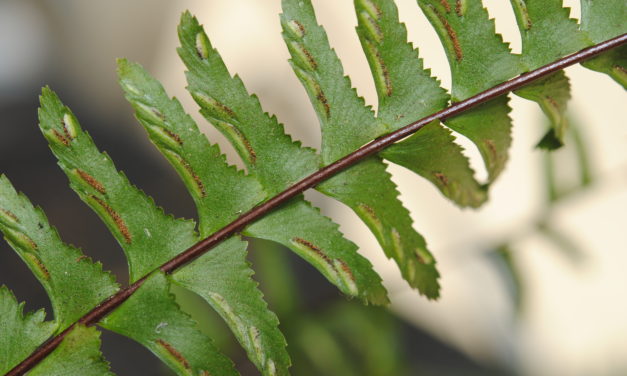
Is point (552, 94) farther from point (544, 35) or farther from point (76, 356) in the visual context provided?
point (76, 356)

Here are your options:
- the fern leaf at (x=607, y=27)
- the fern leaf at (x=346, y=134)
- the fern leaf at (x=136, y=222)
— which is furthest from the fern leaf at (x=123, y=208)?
the fern leaf at (x=607, y=27)

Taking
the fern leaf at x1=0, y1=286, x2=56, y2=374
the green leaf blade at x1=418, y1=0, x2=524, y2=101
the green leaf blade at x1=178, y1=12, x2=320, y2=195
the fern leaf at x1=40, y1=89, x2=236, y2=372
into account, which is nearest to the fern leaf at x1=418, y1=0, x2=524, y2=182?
the green leaf blade at x1=418, y1=0, x2=524, y2=101

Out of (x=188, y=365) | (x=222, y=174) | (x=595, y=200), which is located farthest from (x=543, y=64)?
(x=595, y=200)

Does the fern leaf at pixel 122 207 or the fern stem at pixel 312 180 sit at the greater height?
the fern leaf at pixel 122 207

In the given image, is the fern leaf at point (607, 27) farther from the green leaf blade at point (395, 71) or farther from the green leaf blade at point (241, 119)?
the green leaf blade at point (241, 119)

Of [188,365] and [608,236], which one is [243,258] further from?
[608,236]

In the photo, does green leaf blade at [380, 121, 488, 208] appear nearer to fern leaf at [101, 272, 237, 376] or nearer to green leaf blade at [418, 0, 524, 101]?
green leaf blade at [418, 0, 524, 101]
